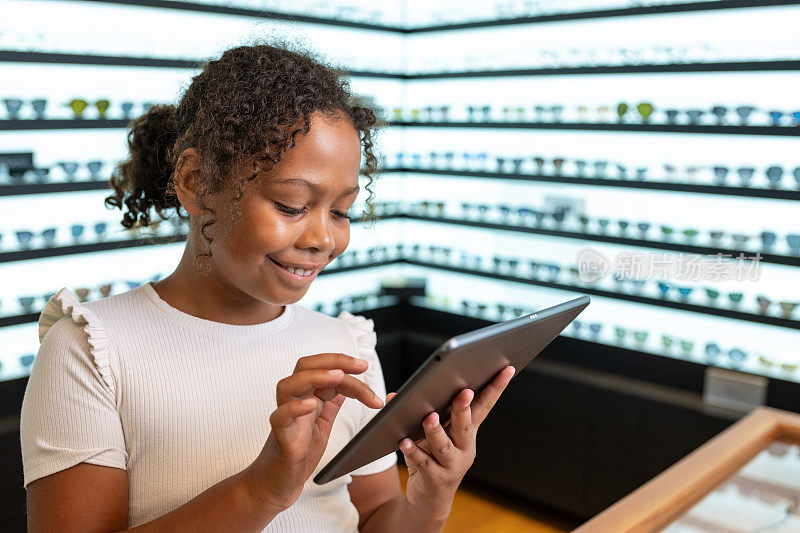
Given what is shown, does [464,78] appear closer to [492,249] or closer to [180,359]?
[492,249]

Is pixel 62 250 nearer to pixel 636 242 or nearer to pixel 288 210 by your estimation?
pixel 288 210

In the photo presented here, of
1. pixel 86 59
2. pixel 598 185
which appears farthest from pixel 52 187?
pixel 598 185

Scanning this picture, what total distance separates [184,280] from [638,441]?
2.36m

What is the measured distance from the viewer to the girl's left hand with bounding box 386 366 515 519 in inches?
37.6

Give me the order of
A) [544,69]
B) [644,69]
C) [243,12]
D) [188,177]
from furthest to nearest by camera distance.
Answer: [544,69] → [243,12] → [644,69] → [188,177]

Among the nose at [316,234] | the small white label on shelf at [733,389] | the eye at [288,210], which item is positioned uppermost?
the eye at [288,210]

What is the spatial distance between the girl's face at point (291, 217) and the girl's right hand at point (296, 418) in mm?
182

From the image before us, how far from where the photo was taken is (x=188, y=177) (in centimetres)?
108

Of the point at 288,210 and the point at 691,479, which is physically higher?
the point at 288,210

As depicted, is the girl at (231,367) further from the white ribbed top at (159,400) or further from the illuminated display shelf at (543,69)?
the illuminated display shelf at (543,69)

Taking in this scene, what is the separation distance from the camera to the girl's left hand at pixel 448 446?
37.6 inches

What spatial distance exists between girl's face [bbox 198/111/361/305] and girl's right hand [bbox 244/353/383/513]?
18cm

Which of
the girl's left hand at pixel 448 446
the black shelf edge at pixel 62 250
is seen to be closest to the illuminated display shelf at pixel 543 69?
the black shelf edge at pixel 62 250

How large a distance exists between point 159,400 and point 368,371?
348mm
